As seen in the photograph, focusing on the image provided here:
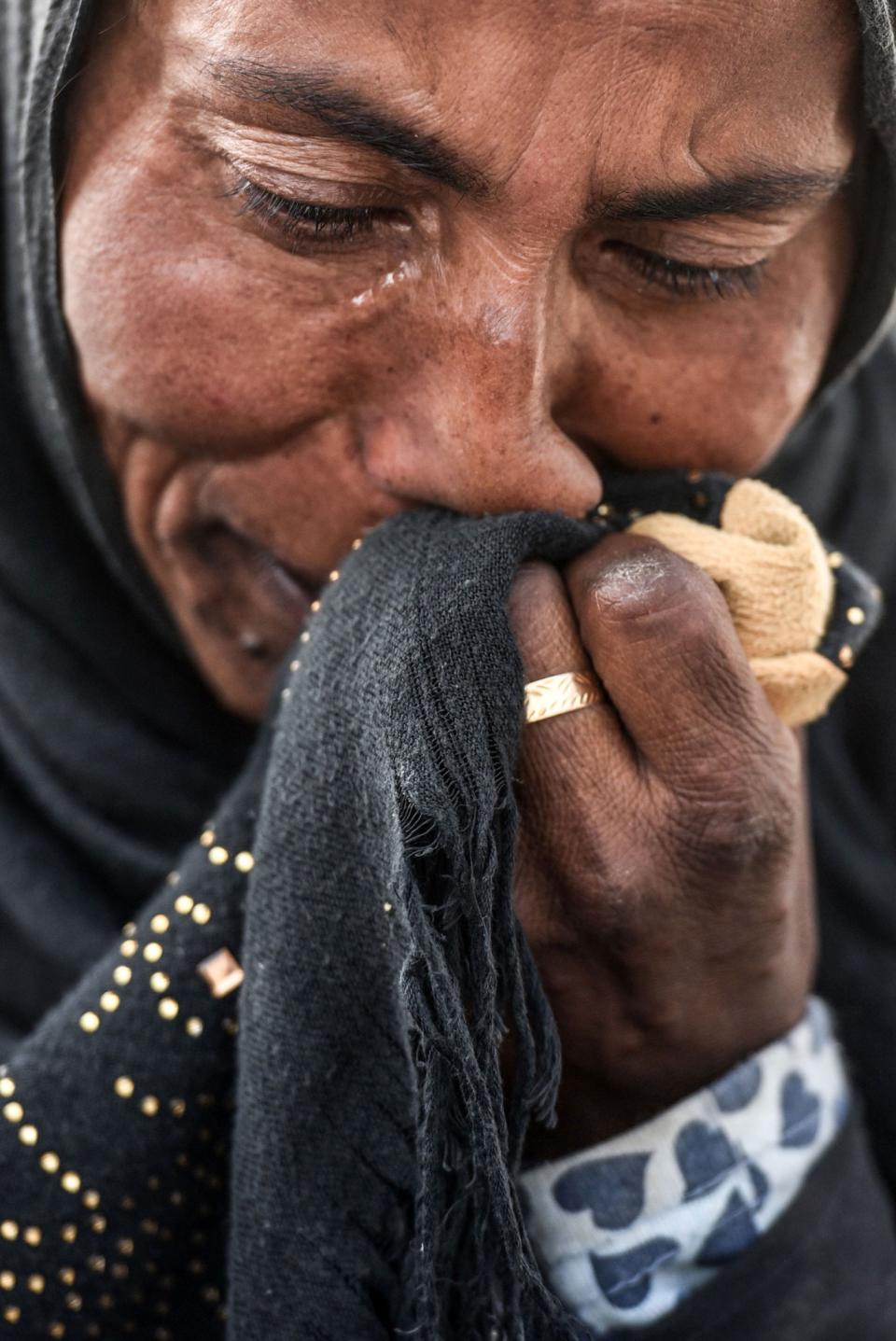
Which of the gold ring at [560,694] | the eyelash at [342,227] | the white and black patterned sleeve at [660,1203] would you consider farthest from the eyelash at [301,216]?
the white and black patterned sleeve at [660,1203]

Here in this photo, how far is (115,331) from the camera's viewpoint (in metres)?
1.39

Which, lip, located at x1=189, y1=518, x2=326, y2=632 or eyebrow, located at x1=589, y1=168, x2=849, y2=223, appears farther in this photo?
lip, located at x1=189, y1=518, x2=326, y2=632

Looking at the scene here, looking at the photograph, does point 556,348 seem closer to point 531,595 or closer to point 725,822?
point 531,595

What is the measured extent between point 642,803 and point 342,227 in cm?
A: 62

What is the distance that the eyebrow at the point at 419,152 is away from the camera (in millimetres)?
1161

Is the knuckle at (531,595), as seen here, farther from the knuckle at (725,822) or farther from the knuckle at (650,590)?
the knuckle at (725,822)

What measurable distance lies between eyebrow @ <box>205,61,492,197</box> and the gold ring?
442mm

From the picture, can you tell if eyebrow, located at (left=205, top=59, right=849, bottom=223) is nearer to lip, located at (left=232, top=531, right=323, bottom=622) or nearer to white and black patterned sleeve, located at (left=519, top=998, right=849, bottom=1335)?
lip, located at (left=232, top=531, right=323, bottom=622)

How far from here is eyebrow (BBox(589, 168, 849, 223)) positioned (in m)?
1.22

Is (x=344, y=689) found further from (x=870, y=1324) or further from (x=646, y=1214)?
(x=870, y=1324)

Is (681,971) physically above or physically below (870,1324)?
above

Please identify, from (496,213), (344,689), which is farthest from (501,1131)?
(496,213)

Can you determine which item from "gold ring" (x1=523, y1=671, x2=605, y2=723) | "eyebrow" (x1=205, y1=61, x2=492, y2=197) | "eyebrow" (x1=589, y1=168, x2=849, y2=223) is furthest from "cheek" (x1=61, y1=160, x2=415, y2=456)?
"gold ring" (x1=523, y1=671, x2=605, y2=723)

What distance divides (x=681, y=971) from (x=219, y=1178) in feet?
1.70
